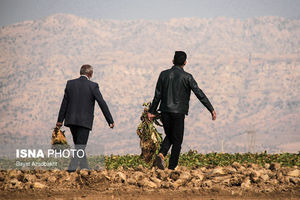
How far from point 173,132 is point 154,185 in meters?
1.56

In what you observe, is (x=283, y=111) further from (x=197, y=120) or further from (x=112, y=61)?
(x=112, y=61)

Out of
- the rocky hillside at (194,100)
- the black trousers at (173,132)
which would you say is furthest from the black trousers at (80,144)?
the rocky hillside at (194,100)

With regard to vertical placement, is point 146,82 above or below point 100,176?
above

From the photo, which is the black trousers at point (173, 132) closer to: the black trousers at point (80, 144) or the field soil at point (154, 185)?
the field soil at point (154, 185)

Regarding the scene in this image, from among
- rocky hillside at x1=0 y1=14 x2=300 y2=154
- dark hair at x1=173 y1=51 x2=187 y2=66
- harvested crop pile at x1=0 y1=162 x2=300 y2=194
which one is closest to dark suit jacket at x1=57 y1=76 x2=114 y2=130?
harvested crop pile at x1=0 y1=162 x2=300 y2=194

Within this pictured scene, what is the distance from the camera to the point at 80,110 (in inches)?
392

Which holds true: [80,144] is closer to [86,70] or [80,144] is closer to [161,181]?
[86,70]

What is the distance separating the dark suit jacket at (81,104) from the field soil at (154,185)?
103 cm

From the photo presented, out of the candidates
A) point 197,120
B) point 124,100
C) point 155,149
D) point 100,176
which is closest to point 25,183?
point 100,176

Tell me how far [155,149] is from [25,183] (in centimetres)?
405

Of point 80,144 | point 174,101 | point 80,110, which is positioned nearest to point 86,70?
point 80,110

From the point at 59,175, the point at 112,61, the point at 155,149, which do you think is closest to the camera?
the point at 59,175

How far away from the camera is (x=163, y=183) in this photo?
893 cm

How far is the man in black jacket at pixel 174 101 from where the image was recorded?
33.0 ft
